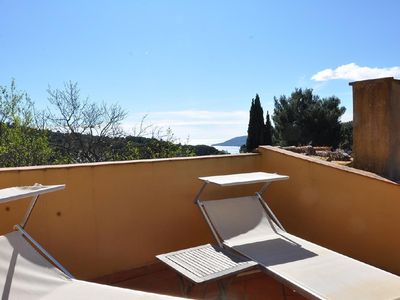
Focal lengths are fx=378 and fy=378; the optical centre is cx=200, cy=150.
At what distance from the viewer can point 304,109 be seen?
110 feet

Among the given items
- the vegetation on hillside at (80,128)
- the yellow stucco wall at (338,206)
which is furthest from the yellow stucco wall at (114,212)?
the vegetation on hillside at (80,128)

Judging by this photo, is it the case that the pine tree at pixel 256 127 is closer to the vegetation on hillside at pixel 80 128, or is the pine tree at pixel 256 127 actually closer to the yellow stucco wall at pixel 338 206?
the vegetation on hillside at pixel 80 128

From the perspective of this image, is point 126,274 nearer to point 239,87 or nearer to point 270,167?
point 270,167

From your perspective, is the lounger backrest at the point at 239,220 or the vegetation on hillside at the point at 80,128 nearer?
the lounger backrest at the point at 239,220

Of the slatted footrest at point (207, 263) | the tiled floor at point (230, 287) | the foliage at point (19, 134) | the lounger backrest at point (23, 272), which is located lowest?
the tiled floor at point (230, 287)

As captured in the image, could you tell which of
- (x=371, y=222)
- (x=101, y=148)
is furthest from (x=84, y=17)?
(x=371, y=222)

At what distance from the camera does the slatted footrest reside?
299 cm

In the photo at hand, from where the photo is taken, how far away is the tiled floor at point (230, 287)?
12.3 ft

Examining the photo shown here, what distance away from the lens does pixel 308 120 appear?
32781 mm

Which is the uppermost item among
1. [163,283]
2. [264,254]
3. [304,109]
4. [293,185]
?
[304,109]

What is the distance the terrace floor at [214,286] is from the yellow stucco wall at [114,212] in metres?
0.18

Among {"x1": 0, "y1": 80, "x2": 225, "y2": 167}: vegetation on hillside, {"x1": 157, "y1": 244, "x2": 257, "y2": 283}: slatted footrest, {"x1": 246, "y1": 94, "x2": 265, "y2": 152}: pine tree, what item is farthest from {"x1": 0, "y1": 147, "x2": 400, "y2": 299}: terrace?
{"x1": 246, "y1": 94, "x2": 265, "y2": 152}: pine tree

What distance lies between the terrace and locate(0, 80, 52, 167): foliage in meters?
6.37

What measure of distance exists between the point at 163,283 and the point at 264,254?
1.24 m
